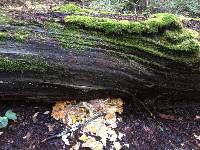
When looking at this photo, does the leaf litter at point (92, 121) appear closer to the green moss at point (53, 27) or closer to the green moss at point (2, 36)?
the green moss at point (53, 27)

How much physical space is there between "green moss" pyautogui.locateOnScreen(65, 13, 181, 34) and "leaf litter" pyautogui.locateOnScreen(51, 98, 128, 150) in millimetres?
1062

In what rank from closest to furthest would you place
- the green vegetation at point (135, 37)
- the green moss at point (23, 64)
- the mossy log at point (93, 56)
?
the green moss at point (23, 64)
the mossy log at point (93, 56)
the green vegetation at point (135, 37)

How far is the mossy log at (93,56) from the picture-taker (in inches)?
163

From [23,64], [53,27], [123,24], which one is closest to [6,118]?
[23,64]

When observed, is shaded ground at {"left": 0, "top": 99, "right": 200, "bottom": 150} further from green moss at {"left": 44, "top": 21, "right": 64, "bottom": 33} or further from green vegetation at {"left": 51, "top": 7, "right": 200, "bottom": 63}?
green moss at {"left": 44, "top": 21, "right": 64, "bottom": 33}

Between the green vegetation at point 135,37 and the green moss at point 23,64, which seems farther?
the green vegetation at point 135,37

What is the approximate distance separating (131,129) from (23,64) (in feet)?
5.83

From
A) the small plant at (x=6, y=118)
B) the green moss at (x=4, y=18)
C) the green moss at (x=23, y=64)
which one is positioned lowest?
the small plant at (x=6, y=118)

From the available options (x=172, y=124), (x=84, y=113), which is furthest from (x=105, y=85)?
(x=172, y=124)

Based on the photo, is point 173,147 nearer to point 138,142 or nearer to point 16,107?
point 138,142

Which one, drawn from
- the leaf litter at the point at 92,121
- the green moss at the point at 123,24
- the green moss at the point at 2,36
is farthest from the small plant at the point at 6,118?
the green moss at the point at 123,24

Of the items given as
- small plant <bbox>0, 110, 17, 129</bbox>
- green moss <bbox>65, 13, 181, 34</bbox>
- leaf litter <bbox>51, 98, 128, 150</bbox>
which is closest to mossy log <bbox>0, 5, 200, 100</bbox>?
green moss <bbox>65, 13, 181, 34</bbox>

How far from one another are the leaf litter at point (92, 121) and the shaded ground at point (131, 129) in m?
0.10

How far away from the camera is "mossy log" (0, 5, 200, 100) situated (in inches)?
163
